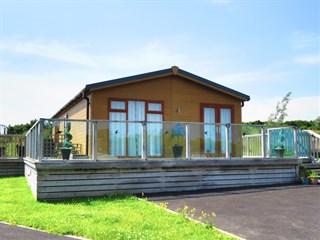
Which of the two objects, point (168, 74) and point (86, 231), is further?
point (168, 74)

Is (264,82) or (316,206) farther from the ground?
(264,82)

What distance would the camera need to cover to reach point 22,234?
600cm

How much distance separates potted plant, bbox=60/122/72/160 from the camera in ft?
30.8

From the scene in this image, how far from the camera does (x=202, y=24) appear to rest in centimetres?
1159

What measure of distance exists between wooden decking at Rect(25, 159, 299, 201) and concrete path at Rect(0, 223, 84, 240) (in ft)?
8.19

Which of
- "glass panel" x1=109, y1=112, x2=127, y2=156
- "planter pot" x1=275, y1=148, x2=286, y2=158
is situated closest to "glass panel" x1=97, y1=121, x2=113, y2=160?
"glass panel" x1=109, y1=112, x2=127, y2=156

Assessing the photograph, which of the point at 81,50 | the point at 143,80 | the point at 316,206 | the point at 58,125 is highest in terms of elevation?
the point at 81,50

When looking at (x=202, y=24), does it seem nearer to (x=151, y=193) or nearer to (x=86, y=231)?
(x=151, y=193)

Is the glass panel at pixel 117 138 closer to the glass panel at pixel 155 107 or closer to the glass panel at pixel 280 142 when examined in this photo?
the glass panel at pixel 155 107

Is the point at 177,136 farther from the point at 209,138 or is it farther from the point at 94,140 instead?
the point at 94,140

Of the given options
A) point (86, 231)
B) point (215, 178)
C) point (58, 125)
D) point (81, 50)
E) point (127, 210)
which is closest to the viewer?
point (86, 231)

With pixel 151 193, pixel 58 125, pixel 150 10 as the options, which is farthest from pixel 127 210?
pixel 150 10

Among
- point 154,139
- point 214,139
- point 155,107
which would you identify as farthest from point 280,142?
point 154,139

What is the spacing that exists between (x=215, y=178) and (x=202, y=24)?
206 inches
